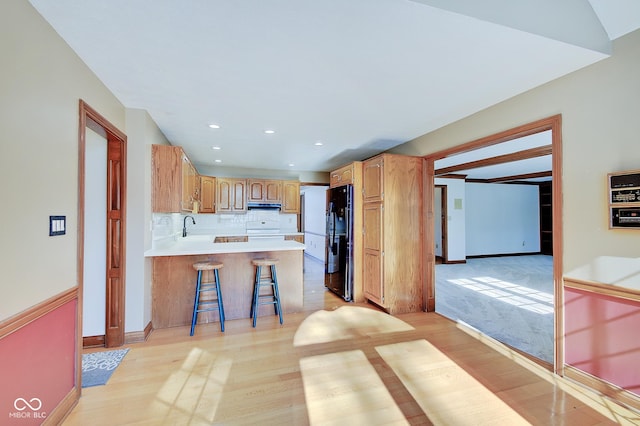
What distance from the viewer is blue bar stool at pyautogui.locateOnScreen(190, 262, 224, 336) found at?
2900 mm

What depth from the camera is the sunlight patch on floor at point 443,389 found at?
→ 167 cm

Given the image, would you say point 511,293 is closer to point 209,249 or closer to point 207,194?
point 209,249

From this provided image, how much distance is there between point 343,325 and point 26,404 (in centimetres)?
252

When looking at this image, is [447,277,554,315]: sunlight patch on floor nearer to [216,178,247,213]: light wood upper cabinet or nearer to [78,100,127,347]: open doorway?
[216,178,247,213]: light wood upper cabinet

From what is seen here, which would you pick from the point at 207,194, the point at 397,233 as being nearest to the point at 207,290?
the point at 397,233

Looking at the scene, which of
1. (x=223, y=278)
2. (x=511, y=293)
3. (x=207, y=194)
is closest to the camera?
(x=223, y=278)

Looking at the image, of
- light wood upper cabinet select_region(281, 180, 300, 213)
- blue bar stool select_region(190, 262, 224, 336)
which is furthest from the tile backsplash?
blue bar stool select_region(190, 262, 224, 336)

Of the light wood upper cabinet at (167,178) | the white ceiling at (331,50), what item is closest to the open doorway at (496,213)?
the white ceiling at (331,50)

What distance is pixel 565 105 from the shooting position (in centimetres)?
→ 205

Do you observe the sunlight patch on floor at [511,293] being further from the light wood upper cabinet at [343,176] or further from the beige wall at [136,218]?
the beige wall at [136,218]

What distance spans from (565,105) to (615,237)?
1.05 m

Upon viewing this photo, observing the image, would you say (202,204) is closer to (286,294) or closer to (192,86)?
(286,294)

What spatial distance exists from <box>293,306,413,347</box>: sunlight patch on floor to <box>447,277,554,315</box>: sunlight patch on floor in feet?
6.83

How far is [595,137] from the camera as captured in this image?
1870 mm
